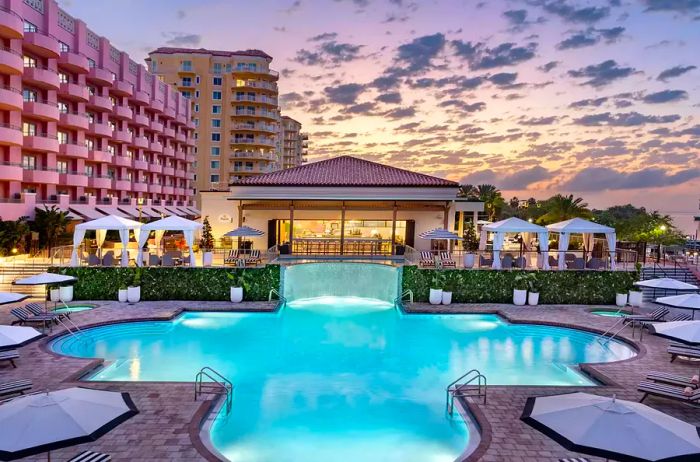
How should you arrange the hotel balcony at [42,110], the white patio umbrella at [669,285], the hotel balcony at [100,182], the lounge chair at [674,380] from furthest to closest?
the hotel balcony at [100,182]
the hotel balcony at [42,110]
the white patio umbrella at [669,285]
the lounge chair at [674,380]

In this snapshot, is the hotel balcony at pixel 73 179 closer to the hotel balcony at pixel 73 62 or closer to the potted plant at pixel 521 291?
the hotel balcony at pixel 73 62

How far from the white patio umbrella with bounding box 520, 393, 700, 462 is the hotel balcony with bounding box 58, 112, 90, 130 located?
44.8m

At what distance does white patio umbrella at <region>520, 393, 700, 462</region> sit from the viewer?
5.64 meters

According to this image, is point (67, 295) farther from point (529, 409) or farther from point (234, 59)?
point (234, 59)

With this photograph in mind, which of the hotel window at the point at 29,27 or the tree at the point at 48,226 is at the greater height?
the hotel window at the point at 29,27

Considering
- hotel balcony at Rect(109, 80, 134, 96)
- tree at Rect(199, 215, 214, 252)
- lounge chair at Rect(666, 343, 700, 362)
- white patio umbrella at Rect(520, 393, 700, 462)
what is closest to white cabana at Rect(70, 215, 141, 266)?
tree at Rect(199, 215, 214, 252)

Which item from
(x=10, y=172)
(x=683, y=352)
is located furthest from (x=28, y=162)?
(x=683, y=352)

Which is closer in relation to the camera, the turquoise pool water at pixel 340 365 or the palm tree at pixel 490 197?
the turquoise pool water at pixel 340 365

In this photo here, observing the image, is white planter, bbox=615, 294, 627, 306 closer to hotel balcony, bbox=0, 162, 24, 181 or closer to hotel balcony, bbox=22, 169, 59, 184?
hotel balcony, bbox=0, 162, 24, 181

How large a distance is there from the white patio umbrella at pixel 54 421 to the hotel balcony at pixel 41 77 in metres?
37.8

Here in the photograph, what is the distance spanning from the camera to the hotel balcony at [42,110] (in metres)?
35.8

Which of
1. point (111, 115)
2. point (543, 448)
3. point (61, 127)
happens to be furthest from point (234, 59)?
point (543, 448)

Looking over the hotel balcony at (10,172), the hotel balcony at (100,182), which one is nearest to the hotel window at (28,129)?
the hotel balcony at (10,172)

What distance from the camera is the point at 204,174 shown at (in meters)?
74.4
